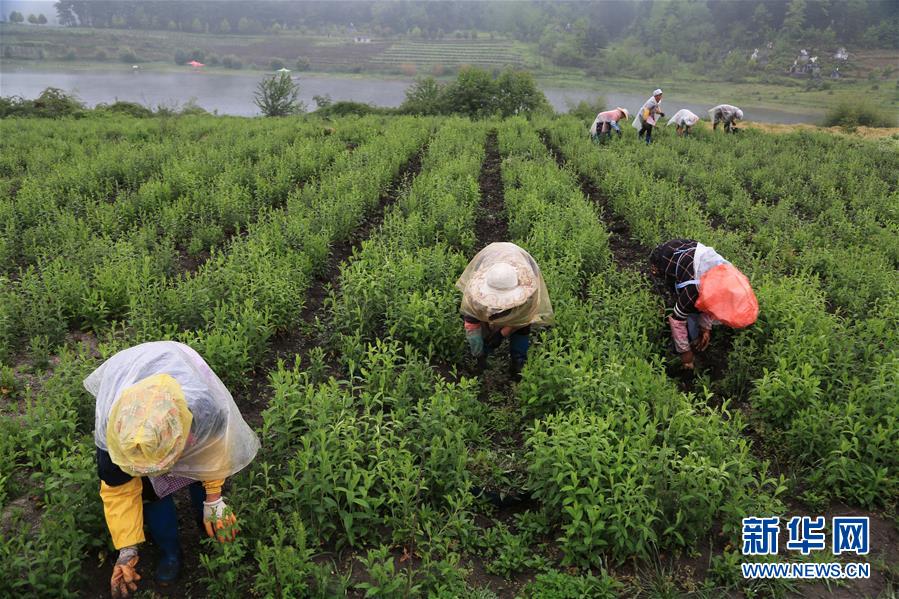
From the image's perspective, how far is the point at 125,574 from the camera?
10.9 feet

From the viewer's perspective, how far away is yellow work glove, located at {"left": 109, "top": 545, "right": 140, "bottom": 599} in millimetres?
3338

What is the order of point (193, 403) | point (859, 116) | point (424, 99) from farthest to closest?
point (424, 99) → point (859, 116) → point (193, 403)

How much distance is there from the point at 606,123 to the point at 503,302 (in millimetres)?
14457

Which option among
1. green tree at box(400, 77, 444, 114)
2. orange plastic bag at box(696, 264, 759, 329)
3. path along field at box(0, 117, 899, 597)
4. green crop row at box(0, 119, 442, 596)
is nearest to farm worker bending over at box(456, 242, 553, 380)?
path along field at box(0, 117, 899, 597)

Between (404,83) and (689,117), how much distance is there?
76322 millimetres

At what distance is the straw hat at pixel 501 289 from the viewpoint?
5.03 meters

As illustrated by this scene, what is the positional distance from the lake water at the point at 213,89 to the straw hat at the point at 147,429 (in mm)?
59645

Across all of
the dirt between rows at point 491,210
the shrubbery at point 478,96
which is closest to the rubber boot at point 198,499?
the dirt between rows at point 491,210

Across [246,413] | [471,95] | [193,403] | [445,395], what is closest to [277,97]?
[471,95]

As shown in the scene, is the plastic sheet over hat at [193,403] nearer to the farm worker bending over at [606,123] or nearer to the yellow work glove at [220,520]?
the yellow work glove at [220,520]

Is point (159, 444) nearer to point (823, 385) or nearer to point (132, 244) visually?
point (823, 385)

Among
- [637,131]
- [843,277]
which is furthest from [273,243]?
[637,131]

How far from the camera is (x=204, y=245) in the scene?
8812mm

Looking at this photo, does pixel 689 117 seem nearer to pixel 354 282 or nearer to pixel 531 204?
pixel 531 204
